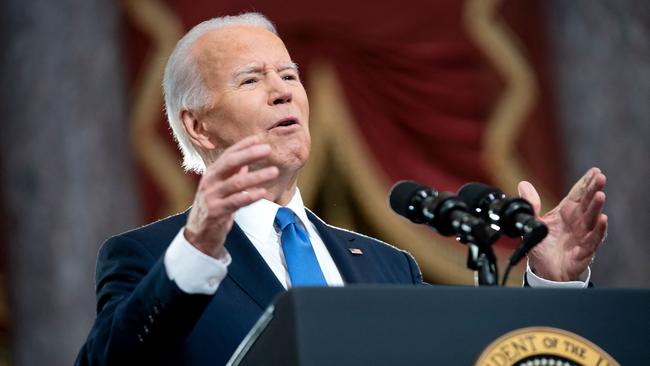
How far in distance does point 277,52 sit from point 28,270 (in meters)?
2.46

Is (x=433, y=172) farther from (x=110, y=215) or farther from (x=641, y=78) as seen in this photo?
(x=110, y=215)

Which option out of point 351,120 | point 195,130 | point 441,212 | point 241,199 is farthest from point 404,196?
point 351,120

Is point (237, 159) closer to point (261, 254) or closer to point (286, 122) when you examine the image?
point (261, 254)

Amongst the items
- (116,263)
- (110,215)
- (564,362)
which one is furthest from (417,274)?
(110,215)

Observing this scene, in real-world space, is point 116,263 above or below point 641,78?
below

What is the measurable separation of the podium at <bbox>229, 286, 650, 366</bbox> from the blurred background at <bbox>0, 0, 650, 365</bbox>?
3.35 meters

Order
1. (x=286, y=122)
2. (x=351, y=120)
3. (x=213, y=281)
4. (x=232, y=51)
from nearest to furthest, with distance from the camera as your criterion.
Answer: (x=213, y=281)
(x=286, y=122)
(x=232, y=51)
(x=351, y=120)

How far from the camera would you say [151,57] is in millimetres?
5562

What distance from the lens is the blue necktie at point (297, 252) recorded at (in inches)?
104

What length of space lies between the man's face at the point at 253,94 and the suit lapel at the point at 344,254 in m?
0.18

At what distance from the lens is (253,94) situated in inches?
116

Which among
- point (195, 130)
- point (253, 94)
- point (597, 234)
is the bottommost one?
point (597, 234)

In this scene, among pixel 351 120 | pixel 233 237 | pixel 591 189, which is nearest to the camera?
pixel 591 189

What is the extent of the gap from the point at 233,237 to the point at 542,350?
1.00m
